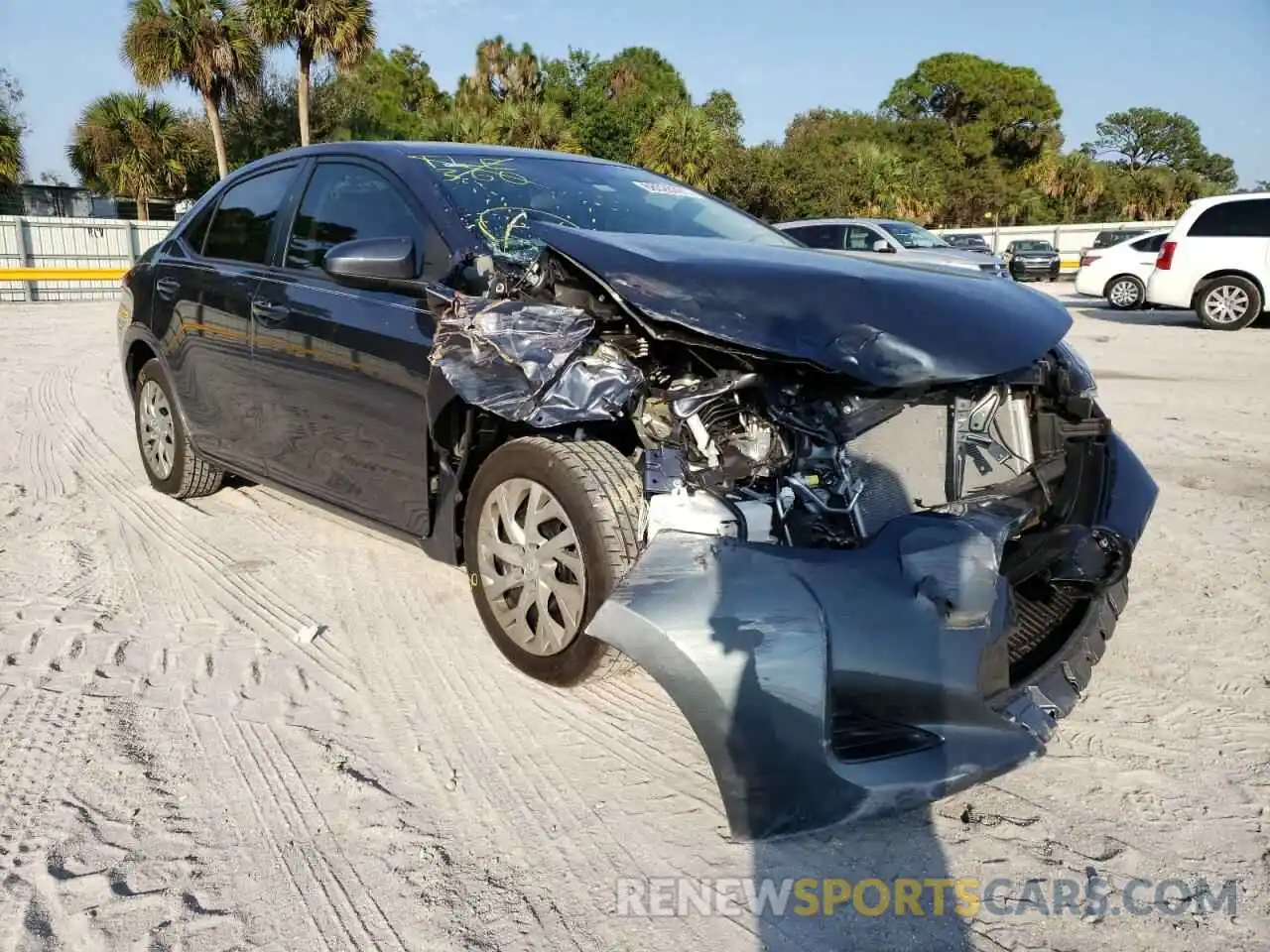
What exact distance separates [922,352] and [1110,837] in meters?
1.27

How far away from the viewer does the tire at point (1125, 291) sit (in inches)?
738

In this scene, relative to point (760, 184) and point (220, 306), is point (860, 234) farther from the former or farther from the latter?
point (760, 184)

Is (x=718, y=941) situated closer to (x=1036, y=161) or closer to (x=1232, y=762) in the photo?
(x=1232, y=762)

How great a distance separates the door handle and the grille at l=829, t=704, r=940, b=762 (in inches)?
112

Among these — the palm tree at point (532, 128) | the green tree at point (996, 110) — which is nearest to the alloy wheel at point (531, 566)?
the palm tree at point (532, 128)

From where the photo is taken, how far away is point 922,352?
2643mm

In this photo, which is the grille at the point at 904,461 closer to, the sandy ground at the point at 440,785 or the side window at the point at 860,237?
the sandy ground at the point at 440,785

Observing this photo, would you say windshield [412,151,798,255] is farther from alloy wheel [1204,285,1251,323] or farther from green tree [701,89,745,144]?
green tree [701,89,745,144]

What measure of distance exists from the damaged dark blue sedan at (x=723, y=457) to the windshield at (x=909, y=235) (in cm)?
1294

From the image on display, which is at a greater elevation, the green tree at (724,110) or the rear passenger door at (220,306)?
the green tree at (724,110)

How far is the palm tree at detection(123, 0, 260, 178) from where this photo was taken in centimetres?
2925

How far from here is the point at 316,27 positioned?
29453mm

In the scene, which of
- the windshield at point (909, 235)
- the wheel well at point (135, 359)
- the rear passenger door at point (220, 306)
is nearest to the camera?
the rear passenger door at point (220, 306)

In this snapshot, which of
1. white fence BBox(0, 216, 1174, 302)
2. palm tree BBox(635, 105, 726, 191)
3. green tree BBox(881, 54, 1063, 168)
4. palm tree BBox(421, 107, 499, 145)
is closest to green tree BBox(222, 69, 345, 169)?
palm tree BBox(421, 107, 499, 145)
